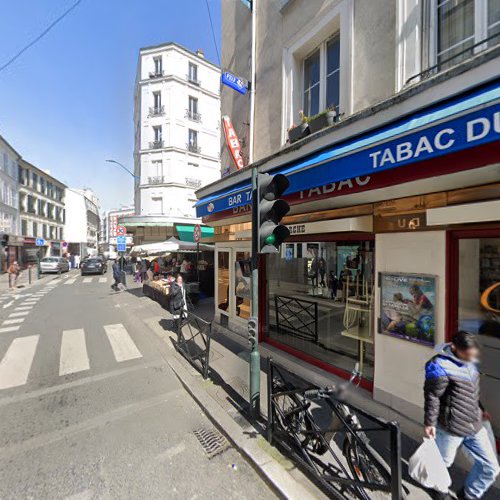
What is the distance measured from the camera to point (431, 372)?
2135 millimetres

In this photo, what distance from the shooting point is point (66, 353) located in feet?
18.4

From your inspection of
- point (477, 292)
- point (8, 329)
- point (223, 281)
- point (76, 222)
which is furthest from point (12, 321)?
point (76, 222)

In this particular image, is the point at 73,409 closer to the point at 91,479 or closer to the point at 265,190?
the point at 91,479

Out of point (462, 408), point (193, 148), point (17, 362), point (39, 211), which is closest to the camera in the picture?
point (462, 408)

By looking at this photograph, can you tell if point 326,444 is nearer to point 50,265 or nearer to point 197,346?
point 197,346

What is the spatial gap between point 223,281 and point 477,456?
5.71 m

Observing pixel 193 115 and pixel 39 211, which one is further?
pixel 39 211

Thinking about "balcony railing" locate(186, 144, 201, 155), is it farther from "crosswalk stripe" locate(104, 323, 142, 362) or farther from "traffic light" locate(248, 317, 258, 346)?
"traffic light" locate(248, 317, 258, 346)

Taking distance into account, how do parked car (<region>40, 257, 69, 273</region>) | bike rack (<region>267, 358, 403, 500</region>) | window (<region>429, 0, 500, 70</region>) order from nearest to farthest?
bike rack (<region>267, 358, 403, 500</region>), window (<region>429, 0, 500, 70</region>), parked car (<region>40, 257, 69, 273</region>)

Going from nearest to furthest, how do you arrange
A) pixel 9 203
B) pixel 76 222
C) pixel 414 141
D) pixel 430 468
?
pixel 430 468 < pixel 414 141 < pixel 9 203 < pixel 76 222

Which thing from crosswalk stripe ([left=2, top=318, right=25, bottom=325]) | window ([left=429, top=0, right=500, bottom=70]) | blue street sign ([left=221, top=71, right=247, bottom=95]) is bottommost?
crosswalk stripe ([left=2, top=318, right=25, bottom=325])

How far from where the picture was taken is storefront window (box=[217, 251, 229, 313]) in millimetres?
7105

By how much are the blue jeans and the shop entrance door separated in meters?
0.96

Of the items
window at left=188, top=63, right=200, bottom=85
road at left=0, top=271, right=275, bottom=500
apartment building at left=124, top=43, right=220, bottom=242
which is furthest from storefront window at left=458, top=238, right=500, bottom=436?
window at left=188, top=63, right=200, bottom=85
